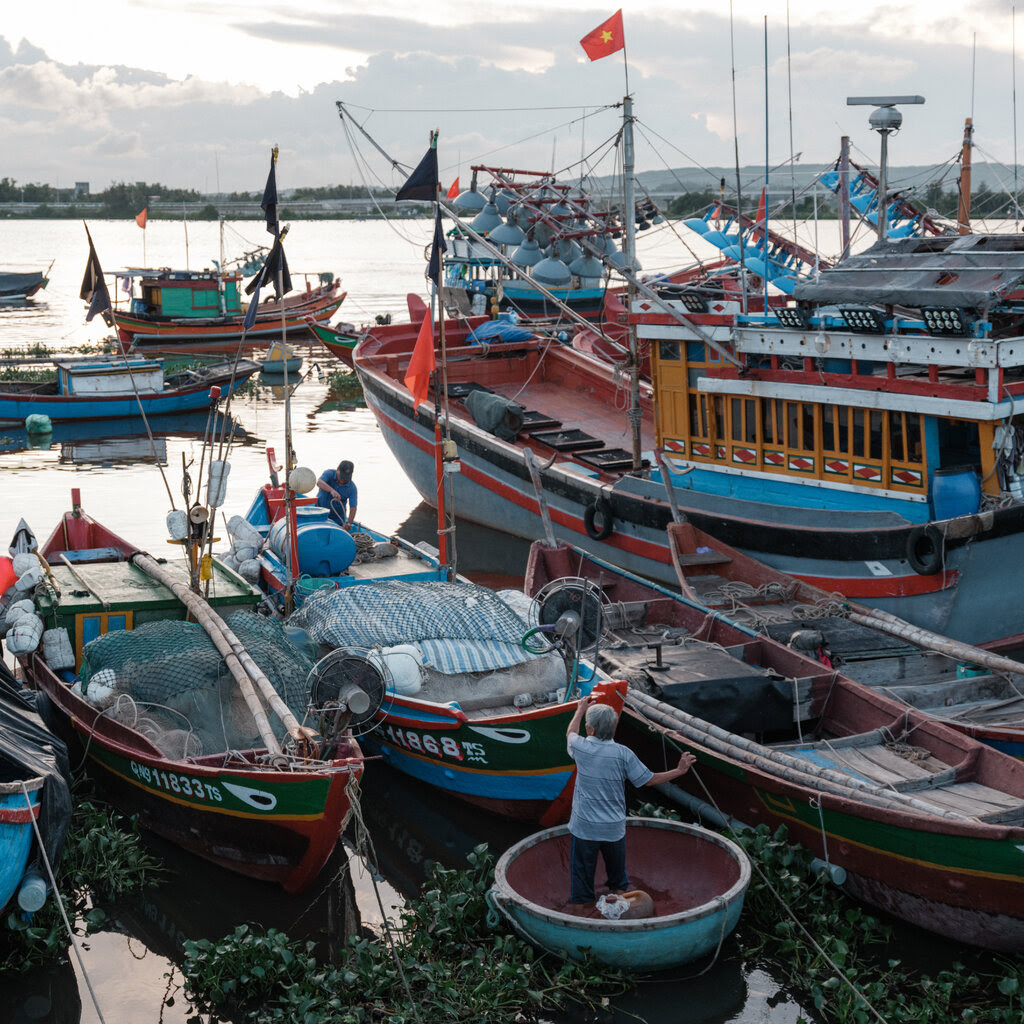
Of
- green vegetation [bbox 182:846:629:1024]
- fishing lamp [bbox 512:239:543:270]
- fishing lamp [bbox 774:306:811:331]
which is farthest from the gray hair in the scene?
fishing lamp [bbox 512:239:543:270]

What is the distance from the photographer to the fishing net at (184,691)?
1041 cm

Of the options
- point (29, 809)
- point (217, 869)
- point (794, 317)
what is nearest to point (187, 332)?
point (794, 317)

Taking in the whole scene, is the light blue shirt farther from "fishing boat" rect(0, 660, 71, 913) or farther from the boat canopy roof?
the boat canopy roof

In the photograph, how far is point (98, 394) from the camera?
31.3 metres

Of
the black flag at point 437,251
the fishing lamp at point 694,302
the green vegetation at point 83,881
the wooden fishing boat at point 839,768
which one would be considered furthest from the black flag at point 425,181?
the green vegetation at point 83,881

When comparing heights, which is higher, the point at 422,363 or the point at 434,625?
the point at 422,363

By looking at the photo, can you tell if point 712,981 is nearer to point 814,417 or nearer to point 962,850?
point 962,850

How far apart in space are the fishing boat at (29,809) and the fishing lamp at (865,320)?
32.8 feet

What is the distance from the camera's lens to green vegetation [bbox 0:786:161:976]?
8602 millimetres

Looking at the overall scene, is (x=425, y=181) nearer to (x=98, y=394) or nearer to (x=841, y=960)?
(x=841, y=960)

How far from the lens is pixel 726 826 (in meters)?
9.84

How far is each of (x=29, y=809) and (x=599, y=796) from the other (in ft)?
A: 12.4

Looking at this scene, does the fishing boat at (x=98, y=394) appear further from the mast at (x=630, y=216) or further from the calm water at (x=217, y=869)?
the mast at (x=630, y=216)

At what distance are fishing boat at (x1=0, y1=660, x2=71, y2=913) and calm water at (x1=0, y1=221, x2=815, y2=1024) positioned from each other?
710mm
